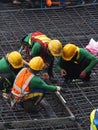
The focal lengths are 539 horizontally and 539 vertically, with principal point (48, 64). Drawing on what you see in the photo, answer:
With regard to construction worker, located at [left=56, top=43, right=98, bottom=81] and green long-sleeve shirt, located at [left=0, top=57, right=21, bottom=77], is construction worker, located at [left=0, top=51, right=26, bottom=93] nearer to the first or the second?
green long-sleeve shirt, located at [left=0, top=57, right=21, bottom=77]

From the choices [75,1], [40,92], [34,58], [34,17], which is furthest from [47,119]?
[75,1]

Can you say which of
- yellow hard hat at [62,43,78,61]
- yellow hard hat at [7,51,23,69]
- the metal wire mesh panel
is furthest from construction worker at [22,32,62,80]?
yellow hard hat at [7,51,23,69]

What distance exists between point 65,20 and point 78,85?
257 centimetres

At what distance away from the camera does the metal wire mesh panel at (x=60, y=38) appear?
8578 mm

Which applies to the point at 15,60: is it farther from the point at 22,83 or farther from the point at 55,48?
the point at 55,48

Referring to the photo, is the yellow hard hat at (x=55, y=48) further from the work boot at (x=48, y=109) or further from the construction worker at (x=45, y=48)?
the work boot at (x=48, y=109)

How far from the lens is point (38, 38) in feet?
30.0

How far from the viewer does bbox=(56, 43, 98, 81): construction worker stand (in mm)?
9010

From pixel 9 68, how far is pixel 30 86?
0.49 m

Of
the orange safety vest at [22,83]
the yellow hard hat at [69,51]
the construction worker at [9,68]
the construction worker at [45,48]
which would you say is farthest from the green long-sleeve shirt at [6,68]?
the yellow hard hat at [69,51]

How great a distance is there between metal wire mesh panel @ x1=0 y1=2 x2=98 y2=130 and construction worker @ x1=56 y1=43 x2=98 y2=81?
33cm

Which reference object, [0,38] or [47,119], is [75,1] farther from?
[47,119]

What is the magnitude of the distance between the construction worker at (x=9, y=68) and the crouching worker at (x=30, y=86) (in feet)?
0.56

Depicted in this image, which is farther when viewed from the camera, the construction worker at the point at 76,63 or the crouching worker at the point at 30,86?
the construction worker at the point at 76,63
